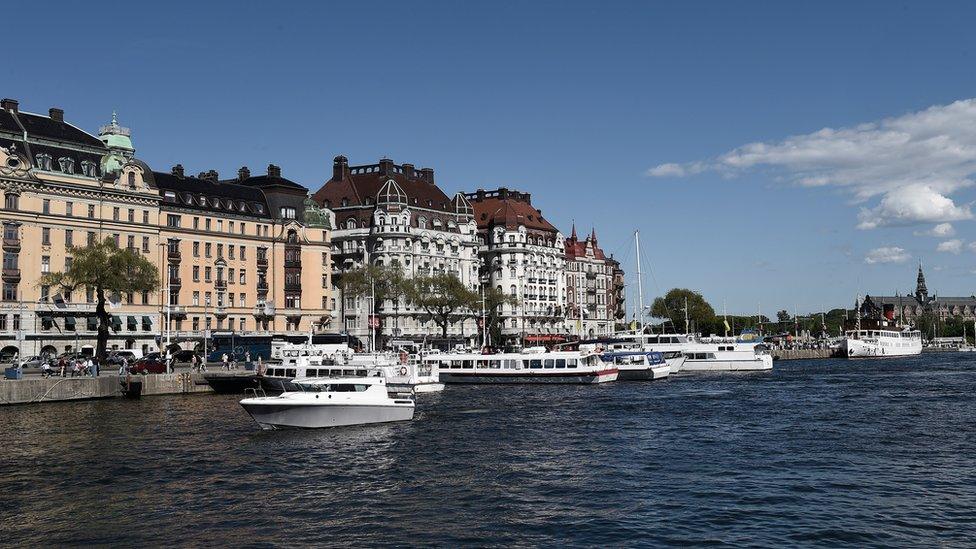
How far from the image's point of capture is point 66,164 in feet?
405

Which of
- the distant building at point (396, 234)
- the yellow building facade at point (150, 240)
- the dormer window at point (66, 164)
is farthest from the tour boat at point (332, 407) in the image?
the distant building at point (396, 234)

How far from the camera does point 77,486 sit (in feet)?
137

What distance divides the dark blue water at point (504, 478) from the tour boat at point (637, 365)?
41800mm

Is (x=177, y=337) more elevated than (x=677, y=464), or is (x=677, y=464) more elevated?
(x=177, y=337)

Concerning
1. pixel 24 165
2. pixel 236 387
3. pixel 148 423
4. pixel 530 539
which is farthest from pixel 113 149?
pixel 530 539

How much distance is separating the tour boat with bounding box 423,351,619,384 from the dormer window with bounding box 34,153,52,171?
55042 mm

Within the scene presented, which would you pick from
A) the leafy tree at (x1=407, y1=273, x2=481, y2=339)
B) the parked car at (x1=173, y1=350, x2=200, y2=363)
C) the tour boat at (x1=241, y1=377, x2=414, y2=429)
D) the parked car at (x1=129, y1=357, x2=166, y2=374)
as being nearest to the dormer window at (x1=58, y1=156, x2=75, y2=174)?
the parked car at (x1=173, y1=350, x2=200, y2=363)

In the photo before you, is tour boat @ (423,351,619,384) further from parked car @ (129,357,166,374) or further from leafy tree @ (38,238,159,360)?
leafy tree @ (38,238,159,360)

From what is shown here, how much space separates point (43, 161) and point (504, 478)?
9939cm

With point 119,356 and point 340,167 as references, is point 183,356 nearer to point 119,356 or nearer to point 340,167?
point 119,356

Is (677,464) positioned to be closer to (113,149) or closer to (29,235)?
→ (29,235)

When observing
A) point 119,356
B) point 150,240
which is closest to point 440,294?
point 150,240

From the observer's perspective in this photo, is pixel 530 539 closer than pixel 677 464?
Yes

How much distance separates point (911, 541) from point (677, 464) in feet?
53.6
